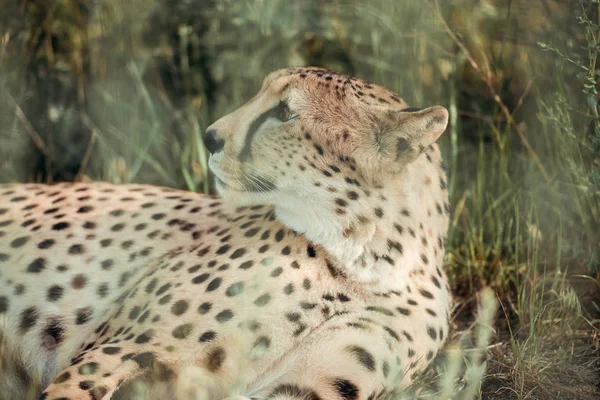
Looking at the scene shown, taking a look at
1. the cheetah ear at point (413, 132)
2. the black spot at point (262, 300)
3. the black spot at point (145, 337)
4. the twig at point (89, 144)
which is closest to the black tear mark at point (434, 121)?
the cheetah ear at point (413, 132)

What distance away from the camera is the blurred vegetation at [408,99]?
8.33 feet

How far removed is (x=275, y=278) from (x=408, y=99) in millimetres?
1204

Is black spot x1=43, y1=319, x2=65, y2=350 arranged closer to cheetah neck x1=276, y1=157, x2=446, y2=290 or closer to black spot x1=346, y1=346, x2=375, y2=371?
cheetah neck x1=276, y1=157, x2=446, y2=290

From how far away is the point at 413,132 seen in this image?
198cm

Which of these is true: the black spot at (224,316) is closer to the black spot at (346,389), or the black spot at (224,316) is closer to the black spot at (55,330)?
the black spot at (346,389)

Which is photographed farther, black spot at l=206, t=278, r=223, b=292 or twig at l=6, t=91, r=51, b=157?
twig at l=6, t=91, r=51, b=157

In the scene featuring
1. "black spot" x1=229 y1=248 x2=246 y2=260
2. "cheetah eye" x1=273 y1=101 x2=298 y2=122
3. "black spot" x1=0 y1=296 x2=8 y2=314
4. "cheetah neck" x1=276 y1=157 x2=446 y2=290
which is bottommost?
"black spot" x1=0 y1=296 x2=8 y2=314

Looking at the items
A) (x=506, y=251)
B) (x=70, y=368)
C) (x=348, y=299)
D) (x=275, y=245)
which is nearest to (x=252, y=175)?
(x=275, y=245)

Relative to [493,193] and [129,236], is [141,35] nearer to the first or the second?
[129,236]

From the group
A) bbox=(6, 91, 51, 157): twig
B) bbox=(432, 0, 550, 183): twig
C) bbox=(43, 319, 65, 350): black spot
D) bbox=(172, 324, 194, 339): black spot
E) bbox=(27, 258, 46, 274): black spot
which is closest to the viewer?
bbox=(172, 324, 194, 339): black spot

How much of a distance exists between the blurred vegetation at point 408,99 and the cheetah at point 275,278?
1.57ft

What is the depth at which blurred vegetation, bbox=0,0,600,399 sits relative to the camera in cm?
254

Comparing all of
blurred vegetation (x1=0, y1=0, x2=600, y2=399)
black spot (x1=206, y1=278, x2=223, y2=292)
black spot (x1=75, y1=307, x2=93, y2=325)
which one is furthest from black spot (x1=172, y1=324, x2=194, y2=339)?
blurred vegetation (x1=0, y1=0, x2=600, y2=399)

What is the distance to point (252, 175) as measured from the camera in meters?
2.07
